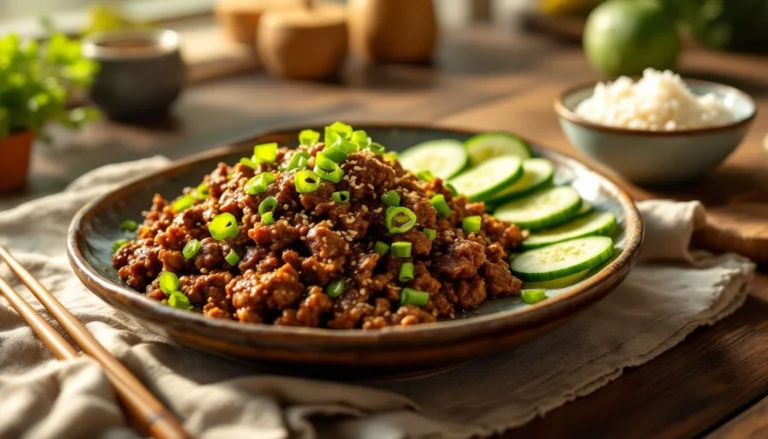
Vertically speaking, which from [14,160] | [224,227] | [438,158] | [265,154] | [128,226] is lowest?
[14,160]

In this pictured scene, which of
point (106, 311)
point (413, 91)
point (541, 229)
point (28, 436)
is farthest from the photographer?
point (413, 91)

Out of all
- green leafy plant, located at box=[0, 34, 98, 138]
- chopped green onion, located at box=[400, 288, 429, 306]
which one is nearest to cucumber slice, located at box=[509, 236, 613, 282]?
chopped green onion, located at box=[400, 288, 429, 306]

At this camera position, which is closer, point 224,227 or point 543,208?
point 224,227

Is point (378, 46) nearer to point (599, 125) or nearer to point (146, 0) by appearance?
point (146, 0)

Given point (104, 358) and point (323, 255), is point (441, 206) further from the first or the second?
point (104, 358)

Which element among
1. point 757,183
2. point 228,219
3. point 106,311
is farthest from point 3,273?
point 757,183

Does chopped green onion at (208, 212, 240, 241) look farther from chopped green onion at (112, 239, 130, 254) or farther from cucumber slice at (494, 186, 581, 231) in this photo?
cucumber slice at (494, 186, 581, 231)

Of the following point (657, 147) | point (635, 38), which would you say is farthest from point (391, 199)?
point (635, 38)

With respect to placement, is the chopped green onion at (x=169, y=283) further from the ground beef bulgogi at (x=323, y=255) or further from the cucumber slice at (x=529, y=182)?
the cucumber slice at (x=529, y=182)
